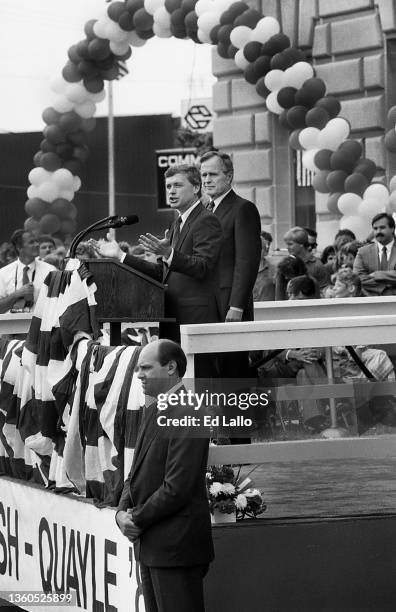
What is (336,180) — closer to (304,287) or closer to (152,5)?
(152,5)

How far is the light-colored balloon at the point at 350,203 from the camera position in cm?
1490

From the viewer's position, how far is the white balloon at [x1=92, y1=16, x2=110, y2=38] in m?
19.9

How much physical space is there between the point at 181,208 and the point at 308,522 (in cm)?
190

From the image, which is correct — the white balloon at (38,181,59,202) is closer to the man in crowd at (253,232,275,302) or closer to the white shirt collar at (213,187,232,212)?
the man in crowd at (253,232,275,302)

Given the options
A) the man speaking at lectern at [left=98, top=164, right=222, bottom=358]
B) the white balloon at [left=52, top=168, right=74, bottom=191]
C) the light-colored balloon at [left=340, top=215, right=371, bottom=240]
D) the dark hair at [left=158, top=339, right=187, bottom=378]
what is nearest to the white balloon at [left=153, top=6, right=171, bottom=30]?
the white balloon at [left=52, top=168, right=74, bottom=191]

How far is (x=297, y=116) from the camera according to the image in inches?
637

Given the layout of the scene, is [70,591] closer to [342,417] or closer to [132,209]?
[342,417]

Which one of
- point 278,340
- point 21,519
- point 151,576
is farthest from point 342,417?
point 21,519

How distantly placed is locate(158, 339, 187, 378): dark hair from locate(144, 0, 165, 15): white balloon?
1355 centimetres

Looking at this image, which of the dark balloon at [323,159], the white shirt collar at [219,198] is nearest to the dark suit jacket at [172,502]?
the white shirt collar at [219,198]

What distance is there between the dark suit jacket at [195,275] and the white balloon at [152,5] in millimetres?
11591

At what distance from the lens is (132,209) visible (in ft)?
151

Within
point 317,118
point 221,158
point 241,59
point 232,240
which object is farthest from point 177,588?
point 241,59

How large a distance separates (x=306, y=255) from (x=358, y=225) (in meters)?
2.46
